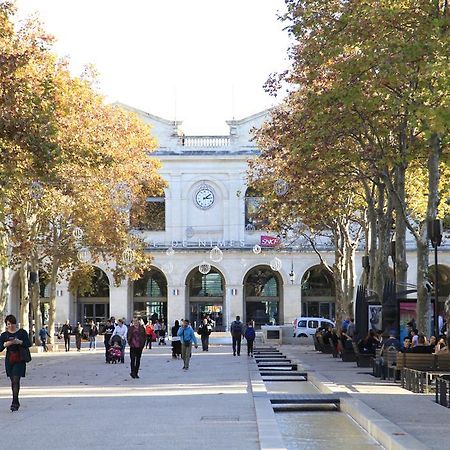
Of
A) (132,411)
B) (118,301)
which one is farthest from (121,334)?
(118,301)

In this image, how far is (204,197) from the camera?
79.4 m

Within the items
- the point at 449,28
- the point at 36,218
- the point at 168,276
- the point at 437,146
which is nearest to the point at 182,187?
the point at 168,276

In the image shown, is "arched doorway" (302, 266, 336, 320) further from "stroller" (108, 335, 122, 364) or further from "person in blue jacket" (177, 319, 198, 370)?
"person in blue jacket" (177, 319, 198, 370)

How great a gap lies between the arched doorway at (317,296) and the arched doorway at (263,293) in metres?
1.99

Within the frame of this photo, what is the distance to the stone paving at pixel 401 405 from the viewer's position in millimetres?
12664

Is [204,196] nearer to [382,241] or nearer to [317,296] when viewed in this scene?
[317,296]

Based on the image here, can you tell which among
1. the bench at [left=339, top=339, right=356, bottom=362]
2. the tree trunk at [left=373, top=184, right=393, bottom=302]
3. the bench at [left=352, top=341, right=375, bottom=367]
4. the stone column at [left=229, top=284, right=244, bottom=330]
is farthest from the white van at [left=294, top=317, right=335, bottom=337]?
the bench at [left=352, top=341, right=375, bottom=367]

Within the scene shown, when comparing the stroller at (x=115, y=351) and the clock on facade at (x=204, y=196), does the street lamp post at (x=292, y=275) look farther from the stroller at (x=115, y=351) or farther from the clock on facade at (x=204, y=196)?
the stroller at (x=115, y=351)

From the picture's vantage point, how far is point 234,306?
255 feet

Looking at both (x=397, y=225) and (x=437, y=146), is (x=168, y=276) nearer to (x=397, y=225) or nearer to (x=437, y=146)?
(x=397, y=225)

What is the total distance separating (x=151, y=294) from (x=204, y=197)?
8.16 m

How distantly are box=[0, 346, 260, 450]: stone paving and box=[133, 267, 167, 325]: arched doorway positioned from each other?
50.7 meters

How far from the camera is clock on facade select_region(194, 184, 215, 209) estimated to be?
260ft

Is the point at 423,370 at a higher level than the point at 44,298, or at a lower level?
lower
